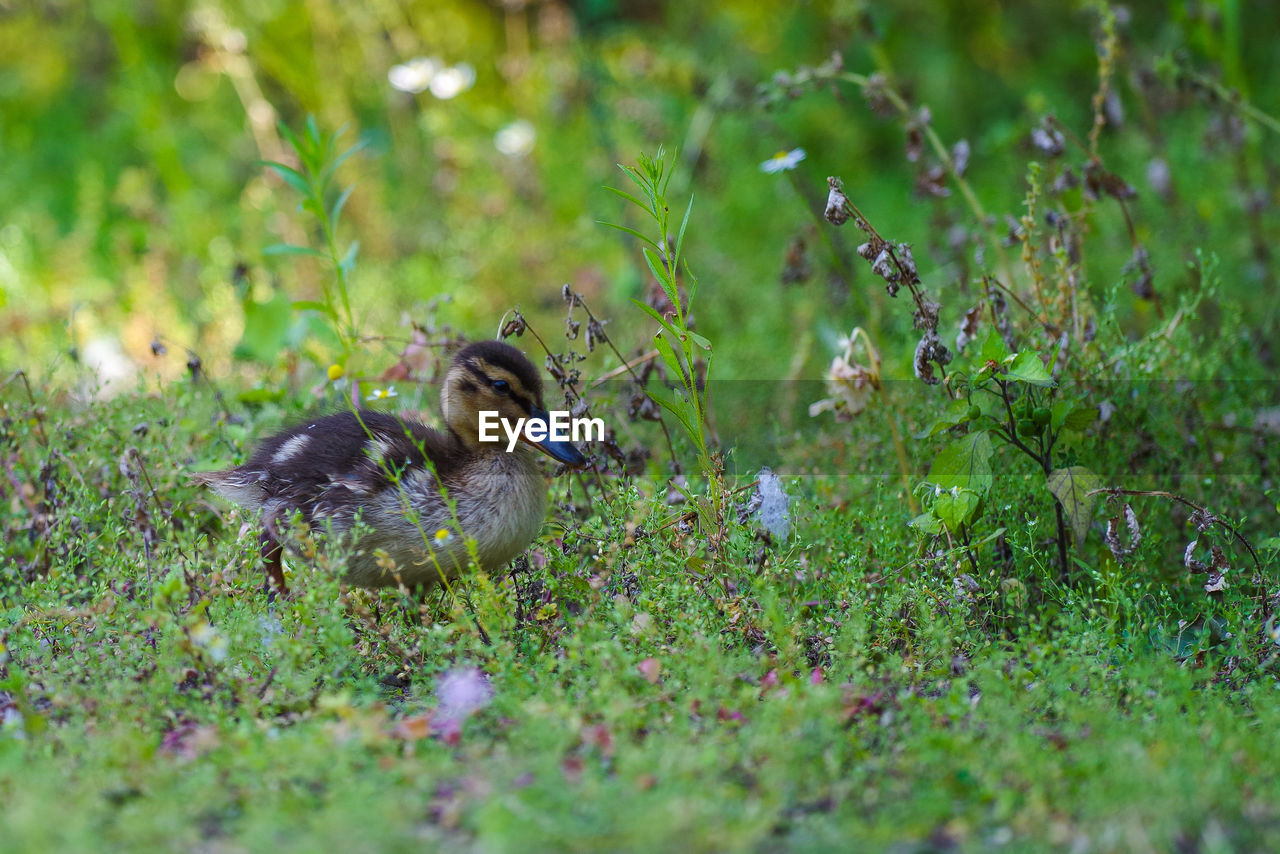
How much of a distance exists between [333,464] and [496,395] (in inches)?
21.6

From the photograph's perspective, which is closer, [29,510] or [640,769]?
[640,769]

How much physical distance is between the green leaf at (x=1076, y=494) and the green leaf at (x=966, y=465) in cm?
19

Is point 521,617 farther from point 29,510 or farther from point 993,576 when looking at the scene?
point 29,510

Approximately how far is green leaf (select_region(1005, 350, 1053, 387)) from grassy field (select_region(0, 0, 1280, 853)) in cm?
2

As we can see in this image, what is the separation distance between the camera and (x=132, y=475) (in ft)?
12.7

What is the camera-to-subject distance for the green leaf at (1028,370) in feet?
10.8

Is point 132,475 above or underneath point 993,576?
above

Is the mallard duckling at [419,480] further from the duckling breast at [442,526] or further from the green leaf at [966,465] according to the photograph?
the green leaf at [966,465]

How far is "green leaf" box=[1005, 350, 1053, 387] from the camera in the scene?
3.29m

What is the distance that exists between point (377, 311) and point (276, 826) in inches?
197

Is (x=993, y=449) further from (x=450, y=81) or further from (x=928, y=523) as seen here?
(x=450, y=81)

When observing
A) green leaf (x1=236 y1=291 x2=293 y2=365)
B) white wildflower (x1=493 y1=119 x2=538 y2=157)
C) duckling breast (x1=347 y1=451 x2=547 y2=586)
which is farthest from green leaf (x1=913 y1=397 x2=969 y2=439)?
white wildflower (x1=493 y1=119 x2=538 y2=157)

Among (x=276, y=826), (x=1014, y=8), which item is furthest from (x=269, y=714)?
(x=1014, y=8)

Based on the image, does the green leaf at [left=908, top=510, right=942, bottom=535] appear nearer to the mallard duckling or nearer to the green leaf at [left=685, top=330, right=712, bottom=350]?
the green leaf at [left=685, top=330, right=712, bottom=350]
